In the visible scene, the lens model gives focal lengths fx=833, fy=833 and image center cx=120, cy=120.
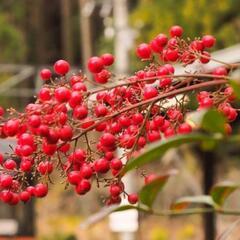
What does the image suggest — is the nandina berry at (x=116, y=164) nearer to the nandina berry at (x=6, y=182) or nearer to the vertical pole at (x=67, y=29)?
the nandina berry at (x=6, y=182)

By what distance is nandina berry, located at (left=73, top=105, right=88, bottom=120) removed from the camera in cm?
140

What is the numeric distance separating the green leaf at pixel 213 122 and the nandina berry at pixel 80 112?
1.49ft

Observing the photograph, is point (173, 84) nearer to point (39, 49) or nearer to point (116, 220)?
point (116, 220)

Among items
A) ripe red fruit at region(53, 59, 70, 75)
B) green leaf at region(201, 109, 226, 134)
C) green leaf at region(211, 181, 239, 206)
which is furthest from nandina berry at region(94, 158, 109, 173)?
green leaf at region(201, 109, 226, 134)

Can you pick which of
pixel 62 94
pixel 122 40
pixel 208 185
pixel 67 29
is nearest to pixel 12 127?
pixel 62 94

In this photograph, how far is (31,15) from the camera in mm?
19984

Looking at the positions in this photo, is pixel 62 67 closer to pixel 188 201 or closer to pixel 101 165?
pixel 101 165

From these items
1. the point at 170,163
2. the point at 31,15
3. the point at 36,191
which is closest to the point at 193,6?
the point at 170,163

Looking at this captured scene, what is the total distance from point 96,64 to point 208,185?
5.95 metres

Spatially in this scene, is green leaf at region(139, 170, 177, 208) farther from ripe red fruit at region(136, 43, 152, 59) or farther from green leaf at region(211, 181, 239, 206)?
ripe red fruit at region(136, 43, 152, 59)

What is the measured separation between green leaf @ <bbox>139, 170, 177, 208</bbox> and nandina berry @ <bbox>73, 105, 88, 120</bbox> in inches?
13.6

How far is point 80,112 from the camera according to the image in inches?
55.0

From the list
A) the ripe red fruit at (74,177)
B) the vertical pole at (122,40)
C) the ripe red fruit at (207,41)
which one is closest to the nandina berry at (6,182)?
the ripe red fruit at (74,177)


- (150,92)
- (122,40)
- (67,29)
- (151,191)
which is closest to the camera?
(151,191)
